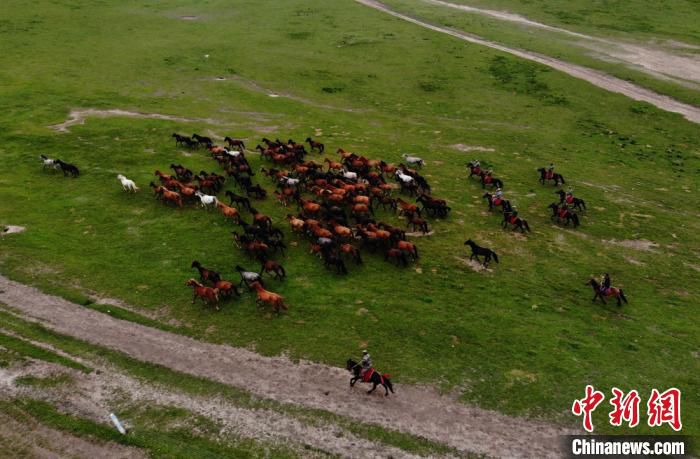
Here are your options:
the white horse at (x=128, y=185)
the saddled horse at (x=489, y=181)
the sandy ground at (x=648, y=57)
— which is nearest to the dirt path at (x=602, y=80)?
the sandy ground at (x=648, y=57)

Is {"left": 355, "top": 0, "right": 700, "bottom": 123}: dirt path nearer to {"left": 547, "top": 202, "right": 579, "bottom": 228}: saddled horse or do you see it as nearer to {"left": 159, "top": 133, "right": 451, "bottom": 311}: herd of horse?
{"left": 547, "top": 202, "right": 579, "bottom": 228}: saddled horse

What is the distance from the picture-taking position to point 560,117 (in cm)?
4450

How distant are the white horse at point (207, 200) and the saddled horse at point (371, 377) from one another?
13360mm

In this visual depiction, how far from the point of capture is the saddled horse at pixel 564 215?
26.3m

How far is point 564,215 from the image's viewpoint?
26328mm

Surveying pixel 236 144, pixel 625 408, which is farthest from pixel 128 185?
pixel 625 408

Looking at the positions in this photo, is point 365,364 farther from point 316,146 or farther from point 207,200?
point 316,146

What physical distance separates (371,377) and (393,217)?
12.7m

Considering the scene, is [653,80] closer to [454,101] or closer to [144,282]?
[454,101]

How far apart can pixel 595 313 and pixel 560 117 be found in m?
30.3

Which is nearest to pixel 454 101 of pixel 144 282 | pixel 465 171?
pixel 465 171

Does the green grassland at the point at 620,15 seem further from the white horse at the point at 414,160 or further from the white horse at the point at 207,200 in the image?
the white horse at the point at 207,200

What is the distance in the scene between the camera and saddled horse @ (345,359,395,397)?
14.8 m

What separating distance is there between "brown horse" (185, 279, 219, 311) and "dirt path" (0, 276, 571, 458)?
1.88 metres
